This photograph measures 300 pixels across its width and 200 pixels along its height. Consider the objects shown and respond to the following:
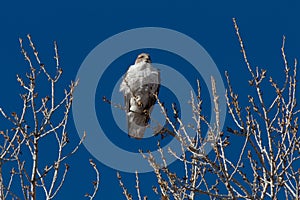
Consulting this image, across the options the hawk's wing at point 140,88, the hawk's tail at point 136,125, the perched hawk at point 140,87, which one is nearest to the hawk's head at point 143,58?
the perched hawk at point 140,87

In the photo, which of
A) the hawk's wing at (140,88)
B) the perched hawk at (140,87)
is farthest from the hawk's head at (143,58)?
the hawk's wing at (140,88)

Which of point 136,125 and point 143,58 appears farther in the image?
point 143,58

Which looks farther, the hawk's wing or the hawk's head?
the hawk's head

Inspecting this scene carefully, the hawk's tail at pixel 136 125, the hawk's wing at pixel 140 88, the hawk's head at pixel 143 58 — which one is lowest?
the hawk's tail at pixel 136 125

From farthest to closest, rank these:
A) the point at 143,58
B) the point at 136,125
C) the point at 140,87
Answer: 1. the point at 143,58
2. the point at 140,87
3. the point at 136,125

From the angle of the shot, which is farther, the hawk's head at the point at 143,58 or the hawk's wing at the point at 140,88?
the hawk's head at the point at 143,58

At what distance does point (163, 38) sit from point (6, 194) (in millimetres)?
4695

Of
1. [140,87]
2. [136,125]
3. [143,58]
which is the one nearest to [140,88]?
[140,87]

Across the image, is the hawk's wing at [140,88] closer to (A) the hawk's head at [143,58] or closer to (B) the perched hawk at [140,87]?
(B) the perched hawk at [140,87]

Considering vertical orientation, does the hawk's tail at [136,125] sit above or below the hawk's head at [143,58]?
below

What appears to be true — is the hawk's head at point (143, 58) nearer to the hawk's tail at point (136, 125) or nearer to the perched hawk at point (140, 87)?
the perched hawk at point (140, 87)

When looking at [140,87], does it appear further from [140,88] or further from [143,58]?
[143,58]

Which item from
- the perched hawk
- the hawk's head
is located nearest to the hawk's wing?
the perched hawk

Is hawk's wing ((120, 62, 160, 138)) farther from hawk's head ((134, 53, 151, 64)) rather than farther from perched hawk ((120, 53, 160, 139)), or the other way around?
hawk's head ((134, 53, 151, 64))
